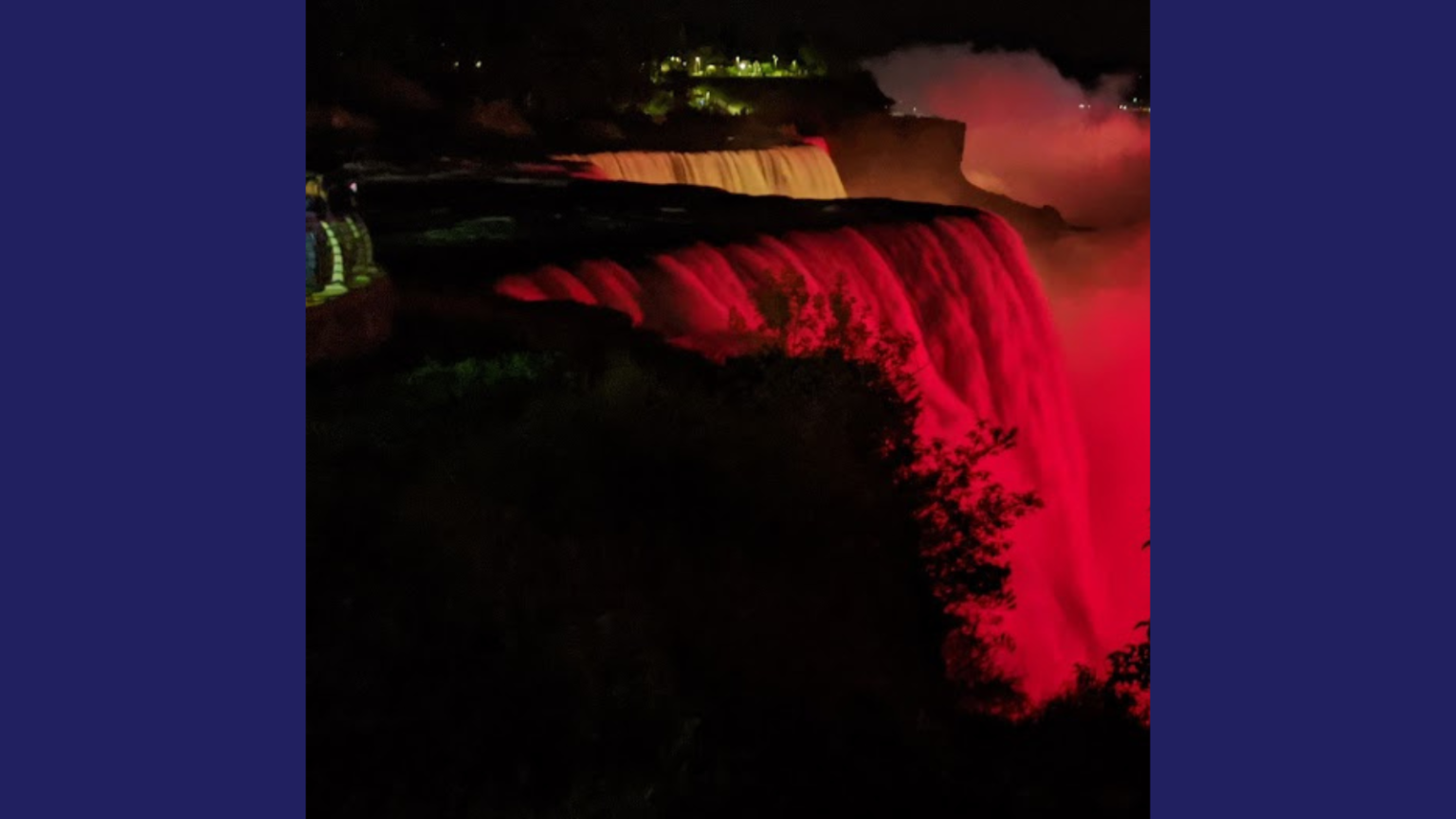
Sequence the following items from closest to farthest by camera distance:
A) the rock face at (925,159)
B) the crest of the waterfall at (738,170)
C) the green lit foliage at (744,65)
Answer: the green lit foliage at (744,65), the rock face at (925,159), the crest of the waterfall at (738,170)

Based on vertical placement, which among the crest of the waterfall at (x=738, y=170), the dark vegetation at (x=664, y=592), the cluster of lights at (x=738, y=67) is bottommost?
the dark vegetation at (x=664, y=592)

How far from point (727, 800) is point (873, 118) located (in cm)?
215

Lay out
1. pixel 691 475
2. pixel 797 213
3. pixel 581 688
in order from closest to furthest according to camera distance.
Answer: pixel 581 688 < pixel 691 475 < pixel 797 213

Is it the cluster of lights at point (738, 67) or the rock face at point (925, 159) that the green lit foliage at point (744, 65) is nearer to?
the cluster of lights at point (738, 67)

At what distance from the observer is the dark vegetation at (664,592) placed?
140 inches

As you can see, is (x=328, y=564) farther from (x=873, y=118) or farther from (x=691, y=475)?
(x=873, y=118)

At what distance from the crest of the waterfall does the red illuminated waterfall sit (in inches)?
6.7

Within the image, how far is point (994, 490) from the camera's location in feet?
14.9

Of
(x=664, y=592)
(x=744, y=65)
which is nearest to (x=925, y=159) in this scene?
(x=744, y=65)

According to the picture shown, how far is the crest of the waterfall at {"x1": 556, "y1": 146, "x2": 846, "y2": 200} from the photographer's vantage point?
464 cm

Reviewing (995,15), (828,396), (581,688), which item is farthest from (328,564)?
(995,15)

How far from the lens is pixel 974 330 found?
197 inches

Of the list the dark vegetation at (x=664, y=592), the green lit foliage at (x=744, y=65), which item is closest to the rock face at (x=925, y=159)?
the green lit foliage at (x=744, y=65)

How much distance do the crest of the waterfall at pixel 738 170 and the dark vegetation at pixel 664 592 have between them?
15.7 inches
